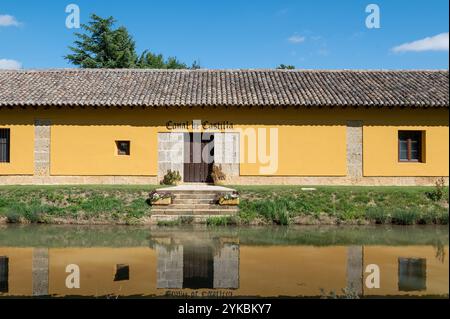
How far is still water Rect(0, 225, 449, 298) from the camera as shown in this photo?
284 inches

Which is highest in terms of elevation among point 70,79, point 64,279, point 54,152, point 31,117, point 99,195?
point 70,79

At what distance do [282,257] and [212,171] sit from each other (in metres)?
10.00

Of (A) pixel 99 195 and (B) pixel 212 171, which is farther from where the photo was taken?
(B) pixel 212 171

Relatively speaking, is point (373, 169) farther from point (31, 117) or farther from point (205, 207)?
point (31, 117)

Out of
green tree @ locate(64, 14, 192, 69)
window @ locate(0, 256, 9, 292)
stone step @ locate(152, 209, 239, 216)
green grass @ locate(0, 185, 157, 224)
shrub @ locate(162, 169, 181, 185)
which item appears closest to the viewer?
window @ locate(0, 256, 9, 292)

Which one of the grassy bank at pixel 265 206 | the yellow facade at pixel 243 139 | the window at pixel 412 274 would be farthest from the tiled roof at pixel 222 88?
the window at pixel 412 274

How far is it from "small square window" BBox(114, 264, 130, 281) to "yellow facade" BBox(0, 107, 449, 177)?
34.1 ft

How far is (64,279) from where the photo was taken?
788 cm

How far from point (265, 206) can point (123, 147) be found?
798cm

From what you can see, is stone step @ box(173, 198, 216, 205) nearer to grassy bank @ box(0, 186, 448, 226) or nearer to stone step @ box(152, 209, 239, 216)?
stone step @ box(152, 209, 239, 216)

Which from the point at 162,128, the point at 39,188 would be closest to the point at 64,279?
the point at 39,188

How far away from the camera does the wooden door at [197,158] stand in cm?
1927

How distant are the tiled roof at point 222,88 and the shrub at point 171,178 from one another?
3.15 metres

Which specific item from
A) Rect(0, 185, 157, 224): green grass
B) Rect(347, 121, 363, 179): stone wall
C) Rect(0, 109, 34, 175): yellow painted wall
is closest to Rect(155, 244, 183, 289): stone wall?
Rect(0, 185, 157, 224): green grass
